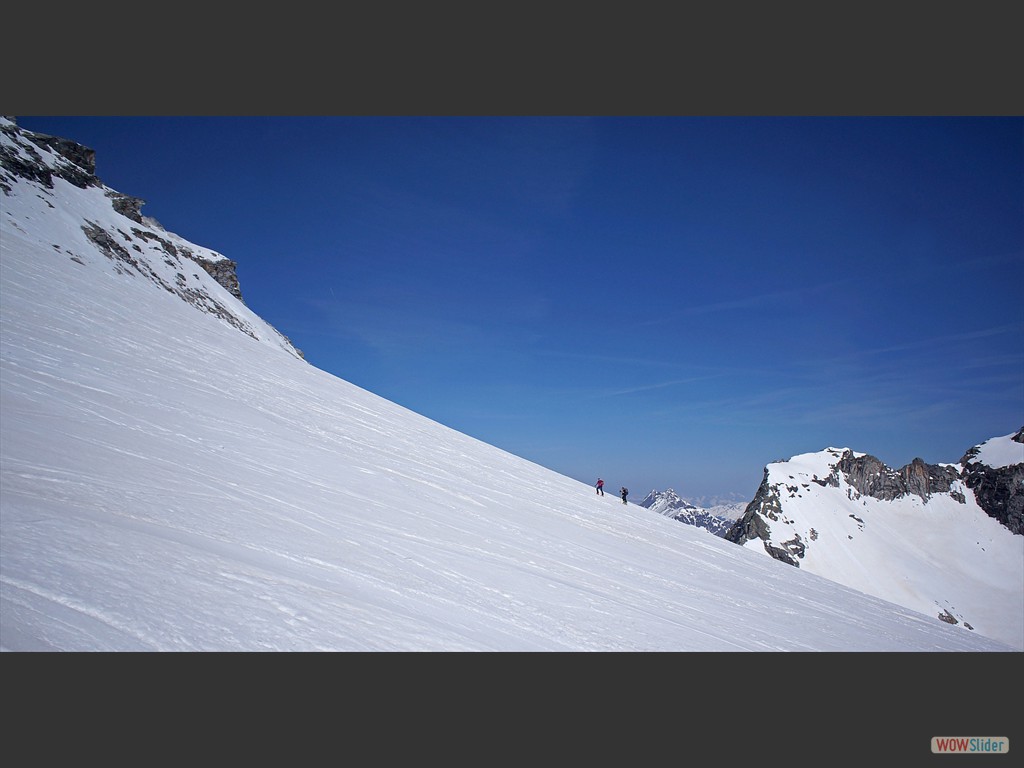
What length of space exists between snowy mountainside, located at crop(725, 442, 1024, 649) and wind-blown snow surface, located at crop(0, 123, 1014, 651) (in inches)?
5603

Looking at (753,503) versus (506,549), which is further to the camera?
(753,503)

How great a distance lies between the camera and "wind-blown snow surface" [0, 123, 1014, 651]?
14.3 feet

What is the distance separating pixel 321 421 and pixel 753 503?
16537 centimetres

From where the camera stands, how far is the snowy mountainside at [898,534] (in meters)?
124

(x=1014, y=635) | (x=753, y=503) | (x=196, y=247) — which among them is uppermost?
(x=196, y=247)

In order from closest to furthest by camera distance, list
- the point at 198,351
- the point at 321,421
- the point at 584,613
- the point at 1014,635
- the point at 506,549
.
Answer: the point at 584,613, the point at 506,549, the point at 321,421, the point at 198,351, the point at 1014,635

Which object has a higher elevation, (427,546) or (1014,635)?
(427,546)

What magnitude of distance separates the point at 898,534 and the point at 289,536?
20090 centimetres

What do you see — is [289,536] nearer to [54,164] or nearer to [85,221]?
[85,221]

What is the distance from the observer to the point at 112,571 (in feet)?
14.3

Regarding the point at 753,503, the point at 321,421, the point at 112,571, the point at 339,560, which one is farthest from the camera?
the point at 753,503

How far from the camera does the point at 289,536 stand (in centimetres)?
623
